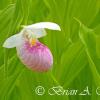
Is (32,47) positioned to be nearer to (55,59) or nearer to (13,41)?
(13,41)

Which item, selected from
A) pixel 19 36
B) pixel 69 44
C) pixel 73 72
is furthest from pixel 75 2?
pixel 19 36

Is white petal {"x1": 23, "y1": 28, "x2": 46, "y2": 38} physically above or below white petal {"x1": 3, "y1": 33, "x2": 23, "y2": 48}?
above

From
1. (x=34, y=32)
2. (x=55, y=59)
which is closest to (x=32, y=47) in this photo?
(x=34, y=32)

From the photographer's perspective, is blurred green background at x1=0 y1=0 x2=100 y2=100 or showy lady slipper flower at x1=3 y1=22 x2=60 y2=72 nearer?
showy lady slipper flower at x1=3 y1=22 x2=60 y2=72

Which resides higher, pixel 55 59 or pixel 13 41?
pixel 13 41

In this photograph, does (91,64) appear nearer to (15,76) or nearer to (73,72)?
(73,72)
